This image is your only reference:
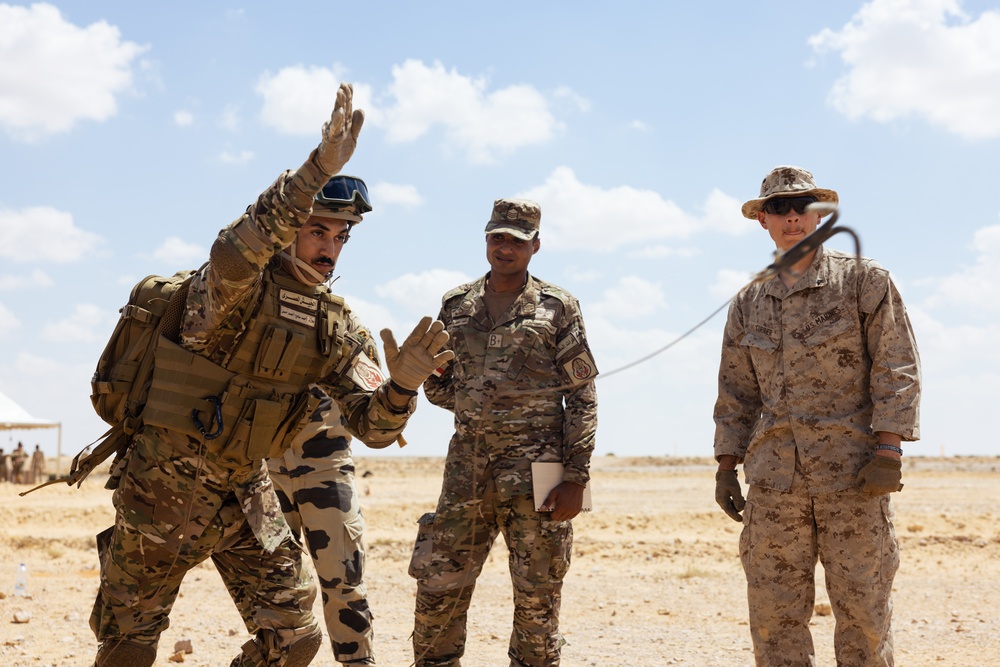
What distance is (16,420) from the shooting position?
3656 centimetres

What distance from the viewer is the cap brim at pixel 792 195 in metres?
4.92

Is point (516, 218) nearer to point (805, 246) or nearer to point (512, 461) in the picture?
point (512, 461)

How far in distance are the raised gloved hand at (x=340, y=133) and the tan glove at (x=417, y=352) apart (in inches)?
30.2

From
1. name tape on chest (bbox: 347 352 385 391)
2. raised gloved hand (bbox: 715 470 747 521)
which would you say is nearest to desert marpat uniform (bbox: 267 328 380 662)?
name tape on chest (bbox: 347 352 385 391)

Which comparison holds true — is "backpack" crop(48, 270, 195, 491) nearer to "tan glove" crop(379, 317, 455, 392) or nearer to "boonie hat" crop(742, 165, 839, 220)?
"tan glove" crop(379, 317, 455, 392)

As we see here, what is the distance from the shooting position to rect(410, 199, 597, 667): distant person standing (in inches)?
212

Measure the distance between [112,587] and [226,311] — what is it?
1.33 meters

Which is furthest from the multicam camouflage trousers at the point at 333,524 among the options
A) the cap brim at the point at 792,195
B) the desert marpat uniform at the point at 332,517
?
the cap brim at the point at 792,195

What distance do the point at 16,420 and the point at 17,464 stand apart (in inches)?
173

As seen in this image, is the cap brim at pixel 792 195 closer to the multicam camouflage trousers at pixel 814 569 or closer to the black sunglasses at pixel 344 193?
the multicam camouflage trousers at pixel 814 569

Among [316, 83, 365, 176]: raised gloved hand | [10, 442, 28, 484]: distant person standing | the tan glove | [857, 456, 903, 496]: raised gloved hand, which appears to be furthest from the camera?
[10, 442, 28, 484]: distant person standing

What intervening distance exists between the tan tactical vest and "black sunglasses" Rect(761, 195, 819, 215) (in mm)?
2212

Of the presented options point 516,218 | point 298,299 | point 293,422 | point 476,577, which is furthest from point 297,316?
point 476,577

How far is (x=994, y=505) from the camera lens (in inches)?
872
